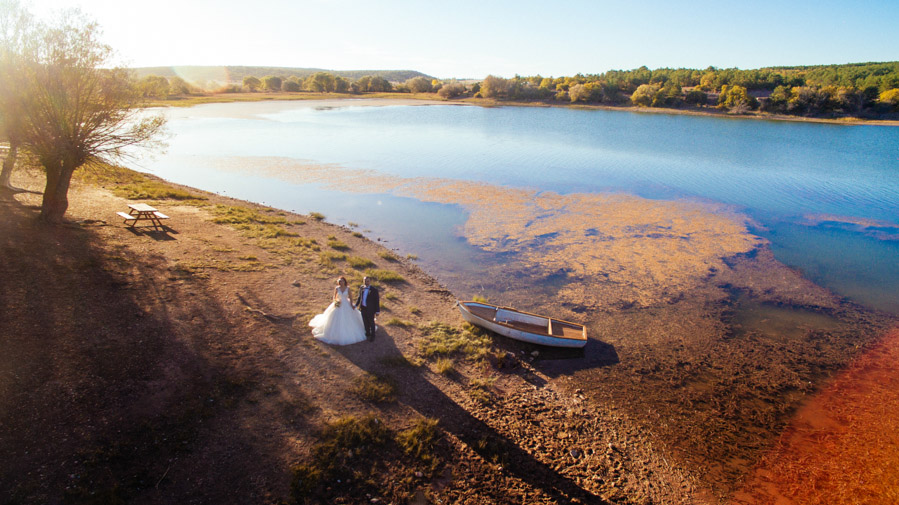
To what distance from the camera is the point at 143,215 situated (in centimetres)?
1820

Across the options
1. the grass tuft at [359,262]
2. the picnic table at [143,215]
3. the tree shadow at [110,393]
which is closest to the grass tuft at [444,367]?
the tree shadow at [110,393]

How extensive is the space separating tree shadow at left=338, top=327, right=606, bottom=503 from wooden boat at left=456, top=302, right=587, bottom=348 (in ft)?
11.1

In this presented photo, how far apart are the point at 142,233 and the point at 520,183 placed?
26563 mm

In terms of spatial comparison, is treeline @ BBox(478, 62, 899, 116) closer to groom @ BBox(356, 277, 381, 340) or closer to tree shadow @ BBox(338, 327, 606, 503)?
groom @ BBox(356, 277, 381, 340)

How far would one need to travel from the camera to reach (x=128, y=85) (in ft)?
52.4

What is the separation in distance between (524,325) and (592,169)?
31.4 m

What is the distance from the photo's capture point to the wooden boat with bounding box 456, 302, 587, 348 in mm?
12898

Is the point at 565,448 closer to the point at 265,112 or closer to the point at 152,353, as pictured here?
the point at 152,353

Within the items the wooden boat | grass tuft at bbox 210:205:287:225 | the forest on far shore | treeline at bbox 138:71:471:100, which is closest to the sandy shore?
the wooden boat

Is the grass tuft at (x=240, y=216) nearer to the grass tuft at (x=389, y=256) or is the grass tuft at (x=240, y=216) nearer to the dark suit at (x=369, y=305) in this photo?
the grass tuft at (x=389, y=256)

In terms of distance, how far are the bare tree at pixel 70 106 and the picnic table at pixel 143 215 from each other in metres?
2.13

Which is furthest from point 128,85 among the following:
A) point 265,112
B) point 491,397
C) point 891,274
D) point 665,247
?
point 265,112

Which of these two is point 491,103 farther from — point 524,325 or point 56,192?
point 524,325

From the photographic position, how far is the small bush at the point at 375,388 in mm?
9344
